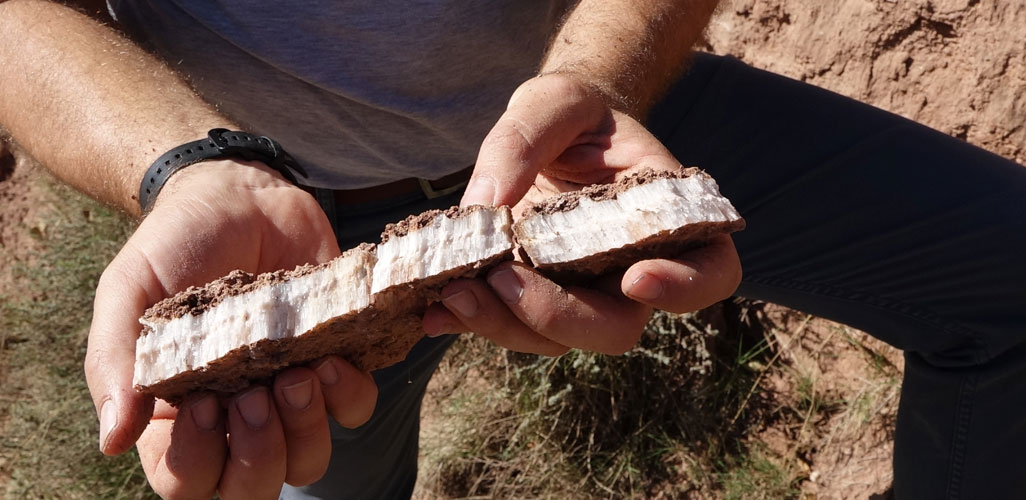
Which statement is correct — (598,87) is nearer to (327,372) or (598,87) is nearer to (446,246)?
(446,246)

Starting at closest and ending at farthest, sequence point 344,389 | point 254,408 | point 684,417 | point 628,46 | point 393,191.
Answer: point 254,408
point 344,389
point 628,46
point 393,191
point 684,417

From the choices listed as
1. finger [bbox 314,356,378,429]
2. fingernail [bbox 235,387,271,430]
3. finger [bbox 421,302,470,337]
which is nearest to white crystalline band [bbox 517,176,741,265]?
finger [bbox 421,302,470,337]

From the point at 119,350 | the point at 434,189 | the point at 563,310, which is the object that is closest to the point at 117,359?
the point at 119,350

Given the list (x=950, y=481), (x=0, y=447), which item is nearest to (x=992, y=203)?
(x=950, y=481)

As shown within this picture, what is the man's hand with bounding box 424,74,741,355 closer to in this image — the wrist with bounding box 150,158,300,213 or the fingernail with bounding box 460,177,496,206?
the fingernail with bounding box 460,177,496,206

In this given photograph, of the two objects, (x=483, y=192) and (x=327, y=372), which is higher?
(x=483, y=192)

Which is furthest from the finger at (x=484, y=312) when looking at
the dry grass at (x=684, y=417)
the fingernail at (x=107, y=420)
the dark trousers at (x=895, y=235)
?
the dry grass at (x=684, y=417)
